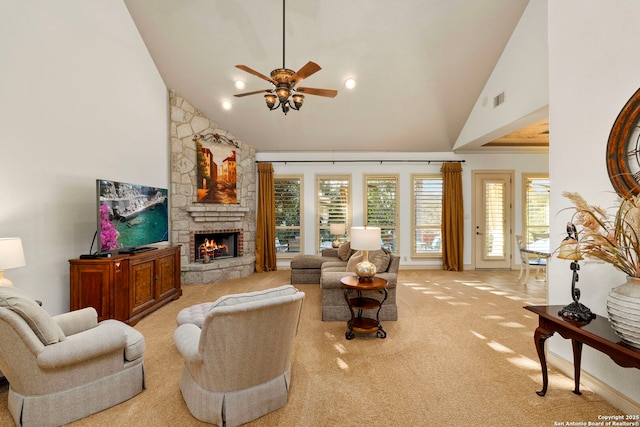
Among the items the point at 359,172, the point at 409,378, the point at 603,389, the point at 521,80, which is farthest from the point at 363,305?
the point at 359,172

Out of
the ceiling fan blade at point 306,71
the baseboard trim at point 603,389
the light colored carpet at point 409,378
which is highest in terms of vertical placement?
the ceiling fan blade at point 306,71

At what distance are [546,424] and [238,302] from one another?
6.97 ft

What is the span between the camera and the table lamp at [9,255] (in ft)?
7.61

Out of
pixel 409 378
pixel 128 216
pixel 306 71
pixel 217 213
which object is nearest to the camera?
pixel 409 378

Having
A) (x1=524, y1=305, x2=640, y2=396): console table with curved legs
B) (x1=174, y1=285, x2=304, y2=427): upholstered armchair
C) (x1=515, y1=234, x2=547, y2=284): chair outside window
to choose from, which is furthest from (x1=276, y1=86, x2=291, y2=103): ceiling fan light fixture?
(x1=515, y1=234, x2=547, y2=284): chair outside window

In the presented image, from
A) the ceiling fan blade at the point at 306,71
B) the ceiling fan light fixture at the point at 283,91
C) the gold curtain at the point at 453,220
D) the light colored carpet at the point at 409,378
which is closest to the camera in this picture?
the light colored carpet at the point at 409,378

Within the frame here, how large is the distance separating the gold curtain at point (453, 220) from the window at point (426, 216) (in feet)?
0.79

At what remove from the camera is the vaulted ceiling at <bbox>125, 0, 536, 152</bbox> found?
4.08 meters

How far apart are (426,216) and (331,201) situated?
227 cm

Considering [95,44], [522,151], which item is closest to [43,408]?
[95,44]

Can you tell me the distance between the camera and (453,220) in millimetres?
6586

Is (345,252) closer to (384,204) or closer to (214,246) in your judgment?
(384,204)

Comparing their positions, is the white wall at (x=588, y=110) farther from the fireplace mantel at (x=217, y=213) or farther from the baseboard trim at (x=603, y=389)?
the fireplace mantel at (x=217, y=213)

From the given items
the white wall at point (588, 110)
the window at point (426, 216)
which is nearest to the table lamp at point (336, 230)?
the window at point (426, 216)
